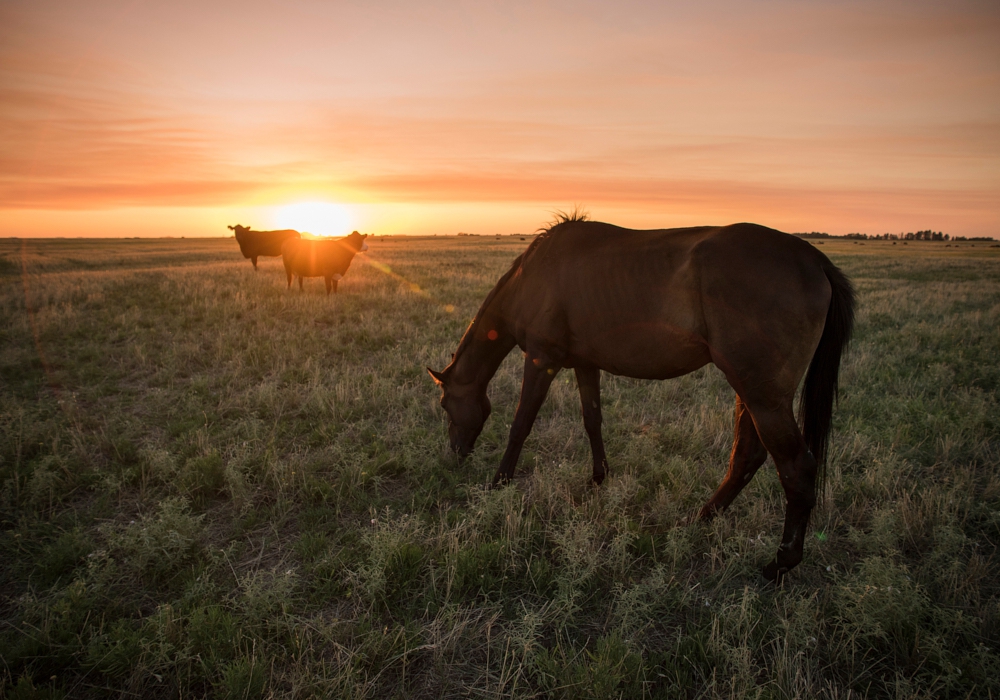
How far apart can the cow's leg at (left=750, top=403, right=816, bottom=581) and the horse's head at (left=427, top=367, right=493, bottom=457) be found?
2.55 metres

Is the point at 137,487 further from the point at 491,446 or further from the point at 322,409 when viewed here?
the point at 491,446

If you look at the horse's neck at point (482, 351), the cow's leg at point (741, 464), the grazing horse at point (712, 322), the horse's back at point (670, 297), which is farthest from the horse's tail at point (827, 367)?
the horse's neck at point (482, 351)

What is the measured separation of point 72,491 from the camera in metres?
4.19

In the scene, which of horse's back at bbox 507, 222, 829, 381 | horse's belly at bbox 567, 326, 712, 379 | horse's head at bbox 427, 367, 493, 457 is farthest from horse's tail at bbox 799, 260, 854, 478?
horse's head at bbox 427, 367, 493, 457

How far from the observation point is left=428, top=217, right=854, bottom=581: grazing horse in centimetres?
305

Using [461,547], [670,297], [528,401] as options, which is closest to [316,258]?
[528,401]

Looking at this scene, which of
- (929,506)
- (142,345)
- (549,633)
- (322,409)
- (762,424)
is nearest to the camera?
(549,633)

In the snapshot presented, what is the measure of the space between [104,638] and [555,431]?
4.20 metres

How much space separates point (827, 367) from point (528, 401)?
7.61 ft

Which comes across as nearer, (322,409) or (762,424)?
(762,424)

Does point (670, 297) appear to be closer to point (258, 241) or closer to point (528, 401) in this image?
point (528, 401)

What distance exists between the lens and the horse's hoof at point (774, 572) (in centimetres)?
325

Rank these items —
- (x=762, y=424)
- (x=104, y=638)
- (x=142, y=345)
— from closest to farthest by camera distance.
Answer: (x=104, y=638)
(x=762, y=424)
(x=142, y=345)

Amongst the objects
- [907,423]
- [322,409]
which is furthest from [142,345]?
[907,423]
